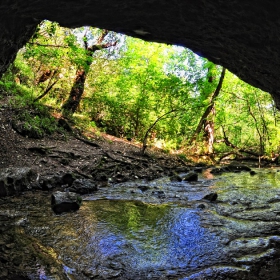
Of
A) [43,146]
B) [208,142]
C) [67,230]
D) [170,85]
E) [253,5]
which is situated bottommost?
[67,230]

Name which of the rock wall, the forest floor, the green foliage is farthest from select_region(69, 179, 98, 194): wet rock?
the green foliage

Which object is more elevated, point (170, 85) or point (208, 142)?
point (170, 85)

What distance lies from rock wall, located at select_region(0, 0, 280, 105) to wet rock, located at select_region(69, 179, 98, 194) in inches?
115

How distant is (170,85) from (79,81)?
4.71m

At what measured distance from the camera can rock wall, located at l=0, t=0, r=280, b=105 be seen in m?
3.24

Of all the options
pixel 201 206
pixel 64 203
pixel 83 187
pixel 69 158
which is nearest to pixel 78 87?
pixel 69 158

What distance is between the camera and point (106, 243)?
3.53 metres

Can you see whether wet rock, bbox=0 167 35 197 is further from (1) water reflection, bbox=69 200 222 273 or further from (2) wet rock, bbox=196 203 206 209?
(2) wet rock, bbox=196 203 206 209

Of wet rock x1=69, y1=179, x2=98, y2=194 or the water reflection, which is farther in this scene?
wet rock x1=69, y1=179, x2=98, y2=194

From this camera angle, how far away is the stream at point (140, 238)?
283cm

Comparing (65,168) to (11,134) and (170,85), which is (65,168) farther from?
(170,85)

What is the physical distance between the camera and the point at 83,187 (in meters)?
6.18

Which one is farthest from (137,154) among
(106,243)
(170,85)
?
(106,243)

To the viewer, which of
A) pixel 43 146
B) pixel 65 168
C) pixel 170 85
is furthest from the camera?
pixel 170 85
